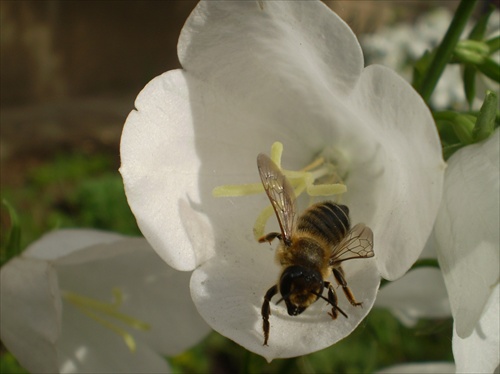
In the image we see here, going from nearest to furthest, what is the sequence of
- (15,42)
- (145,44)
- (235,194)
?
(235,194) < (15,42) < (145,44)

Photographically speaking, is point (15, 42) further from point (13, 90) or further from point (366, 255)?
point (366, 255)

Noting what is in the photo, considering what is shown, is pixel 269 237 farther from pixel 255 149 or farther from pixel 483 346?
pixel 483 346

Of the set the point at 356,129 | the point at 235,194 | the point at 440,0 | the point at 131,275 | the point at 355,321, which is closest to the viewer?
the point at 355,321

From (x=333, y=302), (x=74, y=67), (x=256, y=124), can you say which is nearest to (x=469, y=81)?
(x=256, y=124)

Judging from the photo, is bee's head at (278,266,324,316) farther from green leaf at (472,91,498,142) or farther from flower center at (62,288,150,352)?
flower center at (62,288,150,352)

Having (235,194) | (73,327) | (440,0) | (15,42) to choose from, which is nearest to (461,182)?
(235,194)

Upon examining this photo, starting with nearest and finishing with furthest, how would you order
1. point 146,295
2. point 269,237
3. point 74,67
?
point 269,237, point 146,295, point 74,67
